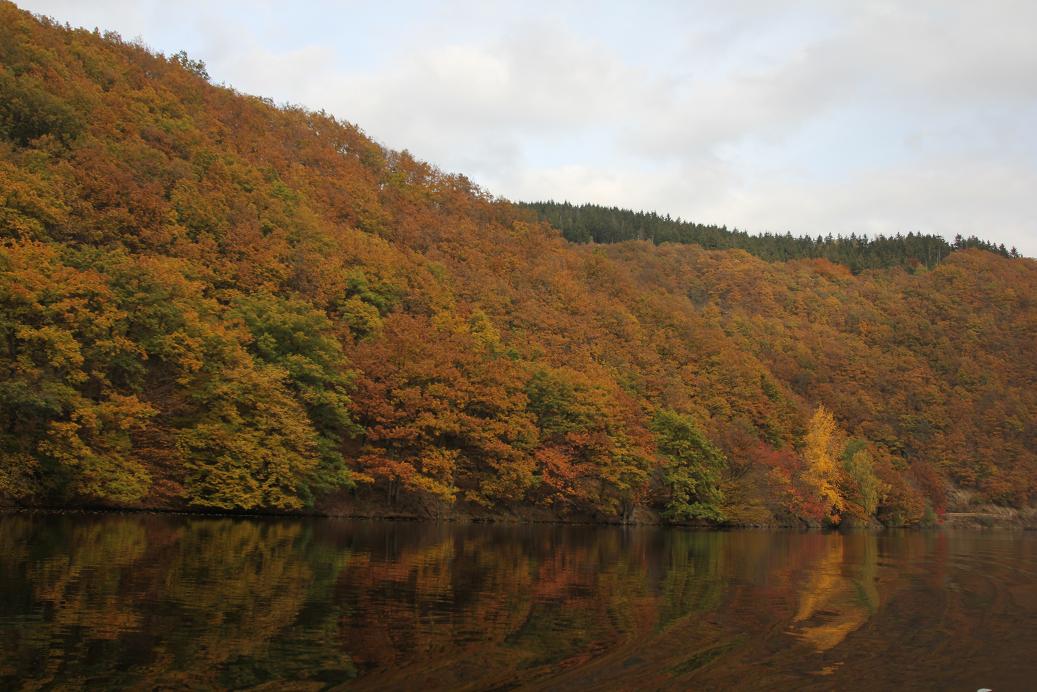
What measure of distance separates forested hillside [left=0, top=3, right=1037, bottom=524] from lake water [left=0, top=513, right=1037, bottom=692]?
12968 millimetres

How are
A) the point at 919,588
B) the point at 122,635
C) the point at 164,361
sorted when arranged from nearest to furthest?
the point at 122,635, the point at 919,588, the point at 164,361

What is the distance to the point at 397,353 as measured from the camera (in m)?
60.4

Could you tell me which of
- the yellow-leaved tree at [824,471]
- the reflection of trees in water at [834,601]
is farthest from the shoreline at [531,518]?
the reflection of trees in water at [834,601]

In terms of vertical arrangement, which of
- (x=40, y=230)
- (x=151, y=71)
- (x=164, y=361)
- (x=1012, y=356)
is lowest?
(x=164, y=361)

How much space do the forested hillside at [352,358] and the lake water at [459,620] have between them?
12968 millimetres

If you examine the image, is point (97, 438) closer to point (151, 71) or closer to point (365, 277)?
point (365, 277)

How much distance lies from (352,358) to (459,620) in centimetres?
4504

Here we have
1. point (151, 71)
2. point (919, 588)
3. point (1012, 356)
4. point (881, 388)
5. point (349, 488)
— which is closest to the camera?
point (919, 588)

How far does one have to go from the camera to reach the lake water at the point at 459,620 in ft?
40.1

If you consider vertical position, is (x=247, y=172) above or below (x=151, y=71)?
below

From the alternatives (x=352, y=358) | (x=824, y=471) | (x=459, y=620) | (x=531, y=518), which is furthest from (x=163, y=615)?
(x=824, y=471)

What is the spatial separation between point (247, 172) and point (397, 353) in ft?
93.6

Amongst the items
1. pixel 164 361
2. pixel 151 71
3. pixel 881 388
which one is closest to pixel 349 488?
pixel 164 361

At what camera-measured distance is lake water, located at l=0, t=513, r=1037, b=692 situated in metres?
12.2
